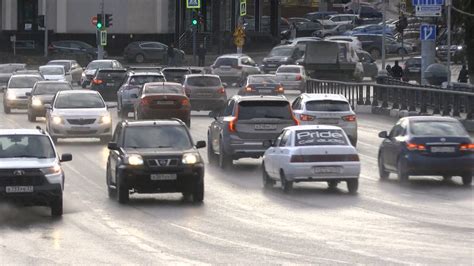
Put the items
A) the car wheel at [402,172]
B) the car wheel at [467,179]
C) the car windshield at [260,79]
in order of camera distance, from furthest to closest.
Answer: the car windshield at [260,79], the car wheel at [402,172], the car wheel at [467,179]

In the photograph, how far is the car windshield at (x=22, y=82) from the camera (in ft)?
187

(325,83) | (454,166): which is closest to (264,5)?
(325,83)

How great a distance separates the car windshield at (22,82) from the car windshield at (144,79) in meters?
5.96

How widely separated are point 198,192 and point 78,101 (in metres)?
16.6

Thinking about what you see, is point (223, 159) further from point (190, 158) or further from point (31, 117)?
point (31, 117)

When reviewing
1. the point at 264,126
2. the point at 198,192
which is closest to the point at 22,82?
the point at 264,126

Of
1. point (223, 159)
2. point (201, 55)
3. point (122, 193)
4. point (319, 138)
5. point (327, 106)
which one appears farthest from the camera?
point (201, 55)

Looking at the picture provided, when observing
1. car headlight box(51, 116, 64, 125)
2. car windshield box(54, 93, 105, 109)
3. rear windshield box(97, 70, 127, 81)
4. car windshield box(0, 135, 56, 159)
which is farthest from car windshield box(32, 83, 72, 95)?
car windshield box(0, 135, 56, 159)

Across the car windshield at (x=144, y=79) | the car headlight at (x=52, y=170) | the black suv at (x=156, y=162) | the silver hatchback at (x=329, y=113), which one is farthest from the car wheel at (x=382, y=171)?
the car windshield at (x=144, y=79)

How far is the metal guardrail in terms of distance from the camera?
48.4 metres

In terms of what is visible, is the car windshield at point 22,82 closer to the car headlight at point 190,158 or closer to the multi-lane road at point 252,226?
the multi-lane road at point 252,226

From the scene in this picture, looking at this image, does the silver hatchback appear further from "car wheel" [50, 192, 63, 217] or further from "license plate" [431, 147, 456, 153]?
"car wheel" [50, 192, 63, 217]

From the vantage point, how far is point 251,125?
3403cm

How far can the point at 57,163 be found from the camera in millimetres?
24000
